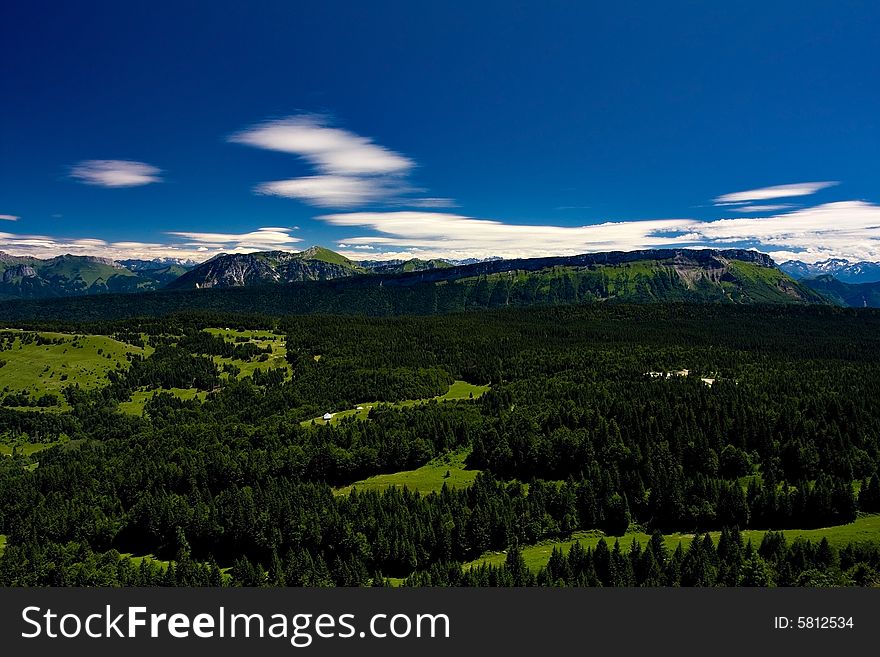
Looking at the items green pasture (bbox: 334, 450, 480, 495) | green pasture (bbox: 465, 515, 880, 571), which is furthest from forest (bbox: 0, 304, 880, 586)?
green pasture (bbox: 334, 450, 480, 495)

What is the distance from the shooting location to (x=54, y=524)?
114 m

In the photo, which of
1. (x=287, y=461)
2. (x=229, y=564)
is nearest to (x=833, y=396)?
(x=287, y=461)

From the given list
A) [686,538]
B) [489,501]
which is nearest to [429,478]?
[489,501]

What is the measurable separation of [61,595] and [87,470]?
135 m

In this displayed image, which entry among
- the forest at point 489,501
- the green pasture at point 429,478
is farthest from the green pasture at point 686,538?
the green pasture at point 429,478

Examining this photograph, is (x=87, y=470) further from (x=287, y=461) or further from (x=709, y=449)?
(x=709, y=449)

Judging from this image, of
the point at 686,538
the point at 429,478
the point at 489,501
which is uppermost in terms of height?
the point at 489,501

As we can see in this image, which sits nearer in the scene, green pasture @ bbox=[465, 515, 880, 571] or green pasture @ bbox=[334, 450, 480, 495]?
green pasture @ bbox=[465, 515, 880, 571]

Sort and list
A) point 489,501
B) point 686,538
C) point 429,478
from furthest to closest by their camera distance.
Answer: point 429,478, point 489,501, point 686,538

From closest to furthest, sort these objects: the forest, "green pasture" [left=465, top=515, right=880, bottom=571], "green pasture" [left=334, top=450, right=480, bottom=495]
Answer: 1. the forest
2. "green pasture" [left=465, top=515, right=880, bottom=571]
3. "green pasture" [left=334, top=450, right=480, bottom=495]

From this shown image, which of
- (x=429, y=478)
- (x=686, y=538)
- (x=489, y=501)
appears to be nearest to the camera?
(x=686, y=538)

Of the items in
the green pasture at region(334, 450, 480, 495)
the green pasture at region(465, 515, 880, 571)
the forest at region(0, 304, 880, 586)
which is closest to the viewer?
the forest at region(0, 304, 880, 586)

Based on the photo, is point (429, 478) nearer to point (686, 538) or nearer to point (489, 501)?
point (489, 501)

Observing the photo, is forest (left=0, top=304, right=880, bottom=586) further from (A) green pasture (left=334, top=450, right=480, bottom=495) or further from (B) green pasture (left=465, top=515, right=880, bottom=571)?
(A) green pasture (left=334, top=450, right=480, bottom=495)
